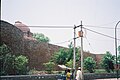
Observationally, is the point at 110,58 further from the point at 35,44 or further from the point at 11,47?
the point at 11,47

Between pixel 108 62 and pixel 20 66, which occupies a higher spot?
pixel 108 62

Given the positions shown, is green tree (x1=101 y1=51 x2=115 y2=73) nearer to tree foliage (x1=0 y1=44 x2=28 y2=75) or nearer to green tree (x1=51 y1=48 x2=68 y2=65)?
green tree (x1=51 y1=48 x2=68 y2=65)

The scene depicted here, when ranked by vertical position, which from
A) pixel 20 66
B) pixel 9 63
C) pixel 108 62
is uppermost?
pixel 9 63

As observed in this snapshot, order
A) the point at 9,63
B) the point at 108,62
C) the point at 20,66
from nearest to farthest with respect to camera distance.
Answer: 1. the point at 9,63
2. the point at 20,66
3. the point at 108,62

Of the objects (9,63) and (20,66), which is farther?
(20,66)

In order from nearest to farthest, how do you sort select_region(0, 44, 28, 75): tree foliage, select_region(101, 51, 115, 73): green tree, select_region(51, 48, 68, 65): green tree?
1. select_region(0, 44, 28, 75): tree foliage
2. select_region(51, 48, 68, 65): green tree
3. select_region(101, 51, 115, 73): green tree

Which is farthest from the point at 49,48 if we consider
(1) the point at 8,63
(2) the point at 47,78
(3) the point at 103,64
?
(2) the point at 47,78

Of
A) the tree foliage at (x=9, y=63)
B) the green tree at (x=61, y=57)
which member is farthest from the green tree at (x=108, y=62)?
the tree foliage at (x=9, y=63)

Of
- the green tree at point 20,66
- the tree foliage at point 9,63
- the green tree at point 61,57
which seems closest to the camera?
the tree foliage at point 9,63

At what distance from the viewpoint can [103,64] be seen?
1690 inches

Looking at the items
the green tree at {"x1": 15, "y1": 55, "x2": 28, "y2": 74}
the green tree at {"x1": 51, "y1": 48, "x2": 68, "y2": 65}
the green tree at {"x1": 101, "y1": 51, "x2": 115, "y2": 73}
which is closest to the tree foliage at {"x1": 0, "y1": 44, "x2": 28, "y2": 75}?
the green tree at {"x1": 15, "y1": 55, "x2": 28, "y2": 74}

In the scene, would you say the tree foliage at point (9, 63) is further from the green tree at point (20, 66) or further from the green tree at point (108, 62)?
the green tree at point (108, 62)

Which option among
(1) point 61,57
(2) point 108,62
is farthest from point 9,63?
(2) point 108,62

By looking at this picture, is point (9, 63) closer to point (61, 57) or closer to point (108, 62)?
point (61, 57)
